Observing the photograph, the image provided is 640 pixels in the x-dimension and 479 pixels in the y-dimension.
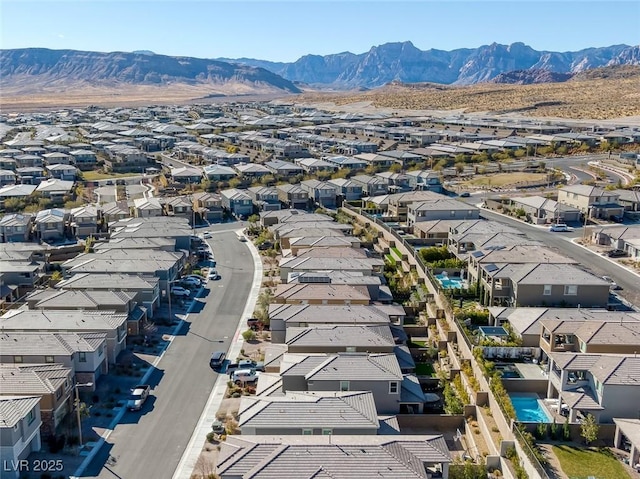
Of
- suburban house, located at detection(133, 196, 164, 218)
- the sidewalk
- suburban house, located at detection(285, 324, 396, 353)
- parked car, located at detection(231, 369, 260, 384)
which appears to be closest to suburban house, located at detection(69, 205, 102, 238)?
suburban house, located at detection(133, 196, 164, 218)

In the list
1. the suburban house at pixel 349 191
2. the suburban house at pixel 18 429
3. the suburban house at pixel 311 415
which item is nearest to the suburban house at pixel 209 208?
the suburban house at pixel 349 191

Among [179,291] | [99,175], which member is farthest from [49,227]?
[99,175]

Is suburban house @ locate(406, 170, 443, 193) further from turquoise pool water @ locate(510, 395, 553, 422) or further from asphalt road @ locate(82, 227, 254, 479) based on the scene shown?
turquoise pool water @ locate(510, 395, 553, 422)

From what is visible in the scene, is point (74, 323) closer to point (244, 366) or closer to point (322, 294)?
point (244, 366)

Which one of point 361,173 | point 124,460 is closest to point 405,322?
point 124,460

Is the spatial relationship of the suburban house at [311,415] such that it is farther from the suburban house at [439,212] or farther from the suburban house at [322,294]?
the suburban house at [439,212]

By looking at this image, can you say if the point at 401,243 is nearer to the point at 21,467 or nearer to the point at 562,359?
the point at 562,359
